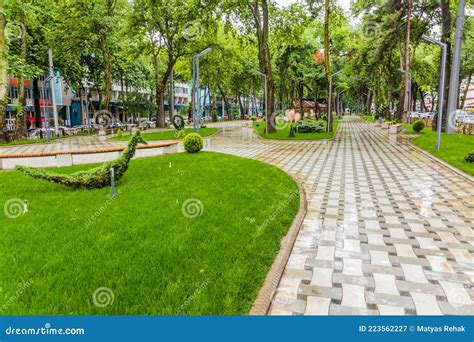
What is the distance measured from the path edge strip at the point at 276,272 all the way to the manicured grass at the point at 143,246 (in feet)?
0.30

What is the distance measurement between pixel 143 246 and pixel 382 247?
410 cm

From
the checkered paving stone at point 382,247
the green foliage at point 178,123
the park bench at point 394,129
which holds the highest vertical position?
the green foliage at point 178,123

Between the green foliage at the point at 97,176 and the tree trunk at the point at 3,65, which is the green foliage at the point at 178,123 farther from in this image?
the green foliage at the point at 97,176

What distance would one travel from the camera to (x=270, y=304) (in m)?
4.53

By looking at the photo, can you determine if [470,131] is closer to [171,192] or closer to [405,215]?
[405,215]

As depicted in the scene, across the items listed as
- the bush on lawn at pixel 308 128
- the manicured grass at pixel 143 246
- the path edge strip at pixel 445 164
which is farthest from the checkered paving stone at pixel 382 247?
→ the bush on lawn at pixel 308 128

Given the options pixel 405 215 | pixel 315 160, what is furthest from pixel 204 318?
pixel 315 160

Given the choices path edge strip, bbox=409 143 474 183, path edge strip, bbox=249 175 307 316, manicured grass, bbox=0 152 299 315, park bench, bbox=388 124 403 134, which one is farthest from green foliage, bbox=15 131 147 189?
park bench, bbox=388 124 403 134

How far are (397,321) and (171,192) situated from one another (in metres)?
6.11

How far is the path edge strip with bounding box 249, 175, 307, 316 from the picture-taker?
172 inches

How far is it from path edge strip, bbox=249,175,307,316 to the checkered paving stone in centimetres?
10

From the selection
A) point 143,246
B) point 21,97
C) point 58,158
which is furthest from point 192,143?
point 21,97

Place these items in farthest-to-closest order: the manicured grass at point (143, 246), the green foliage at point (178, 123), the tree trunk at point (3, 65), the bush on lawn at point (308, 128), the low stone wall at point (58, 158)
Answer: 1. the green foliage at point (178, 123)
2. the bush on lawn at point (308, 128)
3. the tree trunk at point (3, 65)
4. the low stone wall at point (58, 158)
5. the manicured grass at point (143, 246)

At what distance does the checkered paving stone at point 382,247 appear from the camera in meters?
4.59
